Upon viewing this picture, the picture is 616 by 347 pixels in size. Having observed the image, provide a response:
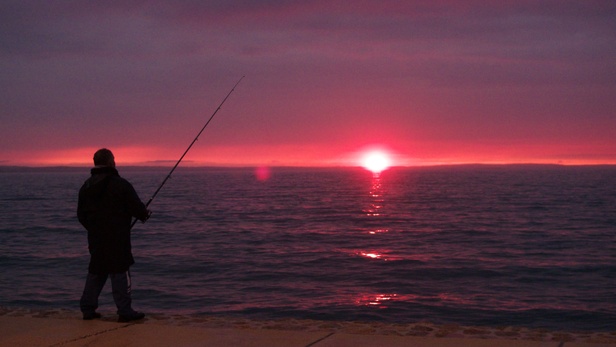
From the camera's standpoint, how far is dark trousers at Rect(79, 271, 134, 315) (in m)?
6.48

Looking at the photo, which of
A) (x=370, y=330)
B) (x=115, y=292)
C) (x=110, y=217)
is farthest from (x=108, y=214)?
(x=370, y=330)

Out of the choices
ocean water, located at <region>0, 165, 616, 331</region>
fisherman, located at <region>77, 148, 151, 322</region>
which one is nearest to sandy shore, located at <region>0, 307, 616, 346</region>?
fisherman, located at <region>77, 148, 151, 322</region>

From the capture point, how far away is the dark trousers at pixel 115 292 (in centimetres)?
648

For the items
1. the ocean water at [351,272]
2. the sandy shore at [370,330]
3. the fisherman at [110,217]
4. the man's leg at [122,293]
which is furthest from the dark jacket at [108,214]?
the ocean water at [351,272]

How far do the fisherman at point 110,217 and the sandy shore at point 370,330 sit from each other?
0.48 meters

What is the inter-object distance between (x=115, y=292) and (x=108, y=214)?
782 millimetres

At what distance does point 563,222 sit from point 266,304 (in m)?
25.9

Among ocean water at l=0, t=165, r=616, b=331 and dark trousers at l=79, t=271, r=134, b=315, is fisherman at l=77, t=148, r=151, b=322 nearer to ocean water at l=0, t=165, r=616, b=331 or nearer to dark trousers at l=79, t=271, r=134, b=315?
dark trousers at l=79, t=271, r=134, b=315

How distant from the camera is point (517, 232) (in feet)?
93.9

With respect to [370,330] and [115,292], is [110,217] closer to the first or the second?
[115,292]

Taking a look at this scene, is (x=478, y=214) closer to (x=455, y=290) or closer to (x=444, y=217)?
(x=444, y=217)

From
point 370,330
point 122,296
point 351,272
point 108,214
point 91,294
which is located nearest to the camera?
point 370,330

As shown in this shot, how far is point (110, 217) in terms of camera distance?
6.36m

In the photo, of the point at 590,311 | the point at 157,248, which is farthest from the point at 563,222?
the point at 590,311
